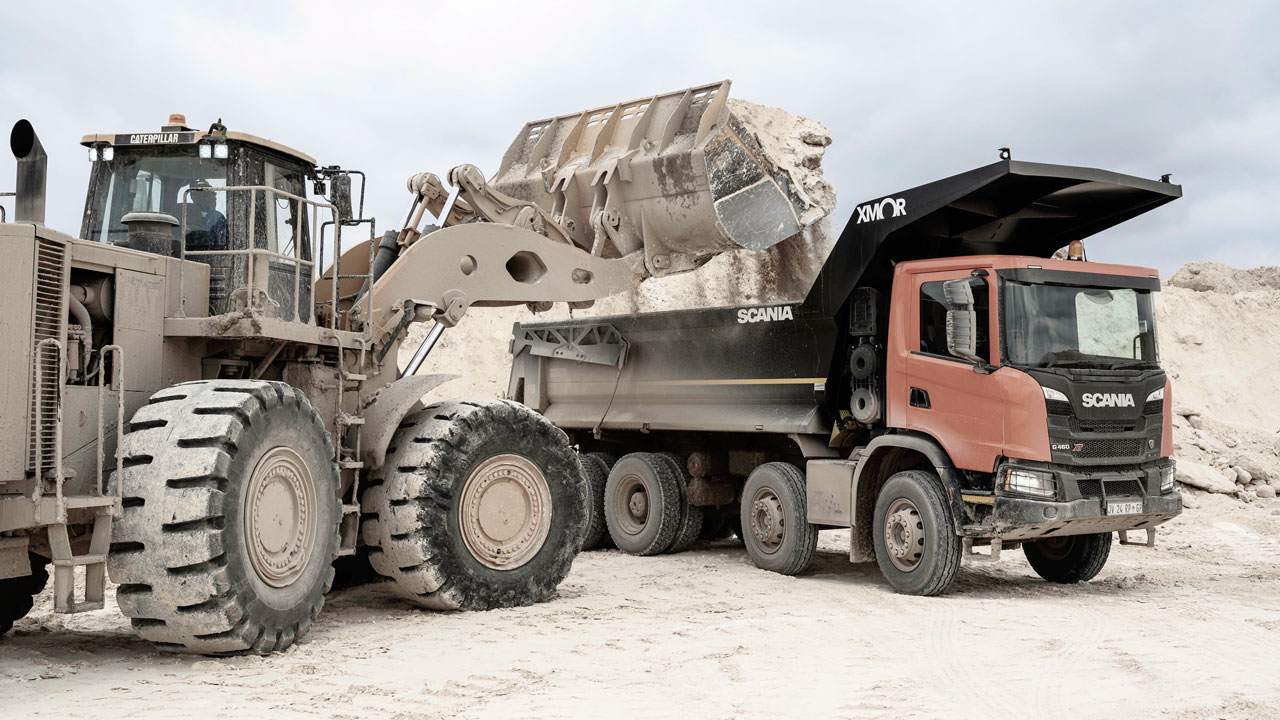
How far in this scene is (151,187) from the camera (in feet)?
26.4

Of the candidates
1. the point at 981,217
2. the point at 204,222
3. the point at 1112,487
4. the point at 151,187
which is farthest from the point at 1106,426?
the point at 151,187

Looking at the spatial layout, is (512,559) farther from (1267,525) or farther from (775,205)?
(1267,525)

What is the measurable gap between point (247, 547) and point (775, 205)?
6043 mm

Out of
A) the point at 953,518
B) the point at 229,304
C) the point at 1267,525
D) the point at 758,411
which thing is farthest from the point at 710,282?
the point at 229,304

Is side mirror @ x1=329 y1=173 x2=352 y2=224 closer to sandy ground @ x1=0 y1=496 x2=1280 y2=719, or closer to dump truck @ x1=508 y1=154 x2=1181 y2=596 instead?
sandy ground @ x1=0 y1=496 x2=1280 y2=719

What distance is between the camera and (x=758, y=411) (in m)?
11.6

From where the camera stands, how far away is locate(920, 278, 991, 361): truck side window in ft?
30.8

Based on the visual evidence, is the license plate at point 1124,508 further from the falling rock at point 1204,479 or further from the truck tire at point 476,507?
the falling rock at point 1204,479

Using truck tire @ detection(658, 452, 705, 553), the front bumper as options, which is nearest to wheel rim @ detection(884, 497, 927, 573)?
the front bumper

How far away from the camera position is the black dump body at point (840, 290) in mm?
9891

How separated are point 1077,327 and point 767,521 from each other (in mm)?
3465

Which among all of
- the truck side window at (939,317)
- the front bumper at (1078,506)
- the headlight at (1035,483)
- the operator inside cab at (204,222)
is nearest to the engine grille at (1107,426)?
the front bumper at (1078,506)

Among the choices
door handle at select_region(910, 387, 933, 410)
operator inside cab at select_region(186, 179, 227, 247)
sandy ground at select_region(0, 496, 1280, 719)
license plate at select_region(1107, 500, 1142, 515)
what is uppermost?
operator inside cab at select_region(186, 179, 227, 247)

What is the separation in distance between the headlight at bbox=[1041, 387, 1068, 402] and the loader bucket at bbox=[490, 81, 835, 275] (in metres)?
2.92
